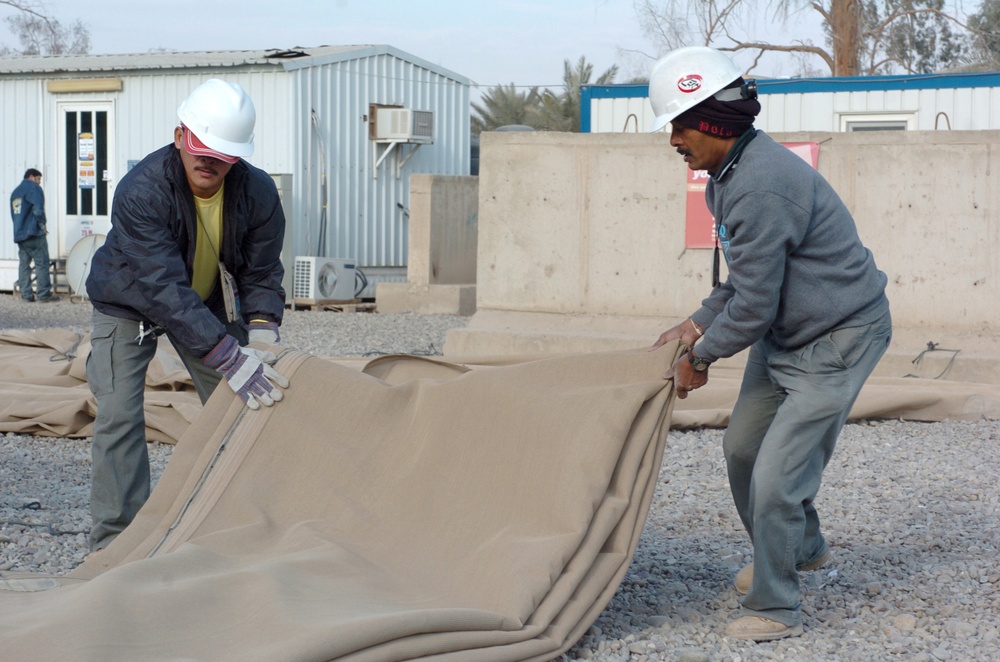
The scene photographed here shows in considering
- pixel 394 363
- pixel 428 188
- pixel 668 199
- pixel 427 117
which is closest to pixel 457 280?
pixel 428 188

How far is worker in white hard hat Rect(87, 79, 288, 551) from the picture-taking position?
421cm

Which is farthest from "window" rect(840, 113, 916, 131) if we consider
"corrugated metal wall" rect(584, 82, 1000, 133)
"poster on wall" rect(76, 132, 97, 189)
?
"poster on wall" rect(76, 132, 97, 189)

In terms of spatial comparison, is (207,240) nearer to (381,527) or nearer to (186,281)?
(186,281)

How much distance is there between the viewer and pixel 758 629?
12.6ft

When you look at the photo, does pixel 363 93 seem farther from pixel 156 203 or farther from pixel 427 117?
pixel 156 203

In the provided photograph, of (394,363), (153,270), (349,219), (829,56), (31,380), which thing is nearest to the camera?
(153,270)

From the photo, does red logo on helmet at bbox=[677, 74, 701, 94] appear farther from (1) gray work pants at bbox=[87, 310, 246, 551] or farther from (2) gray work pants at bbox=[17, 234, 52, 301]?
(2) gray work pants at bbox=[17, 234, 52, 301]

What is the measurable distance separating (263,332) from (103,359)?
1.97 ft

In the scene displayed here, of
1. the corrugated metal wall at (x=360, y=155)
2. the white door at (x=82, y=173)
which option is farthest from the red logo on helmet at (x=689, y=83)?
the white door at (x=82, y=173)

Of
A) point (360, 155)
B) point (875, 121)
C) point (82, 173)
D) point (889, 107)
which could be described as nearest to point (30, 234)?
point (82, 173)

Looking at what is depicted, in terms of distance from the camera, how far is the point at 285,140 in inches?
667

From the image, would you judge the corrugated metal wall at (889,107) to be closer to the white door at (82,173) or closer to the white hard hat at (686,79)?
the white door at (82,173)

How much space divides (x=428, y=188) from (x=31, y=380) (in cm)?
873

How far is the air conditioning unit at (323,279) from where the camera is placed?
53.9ft
